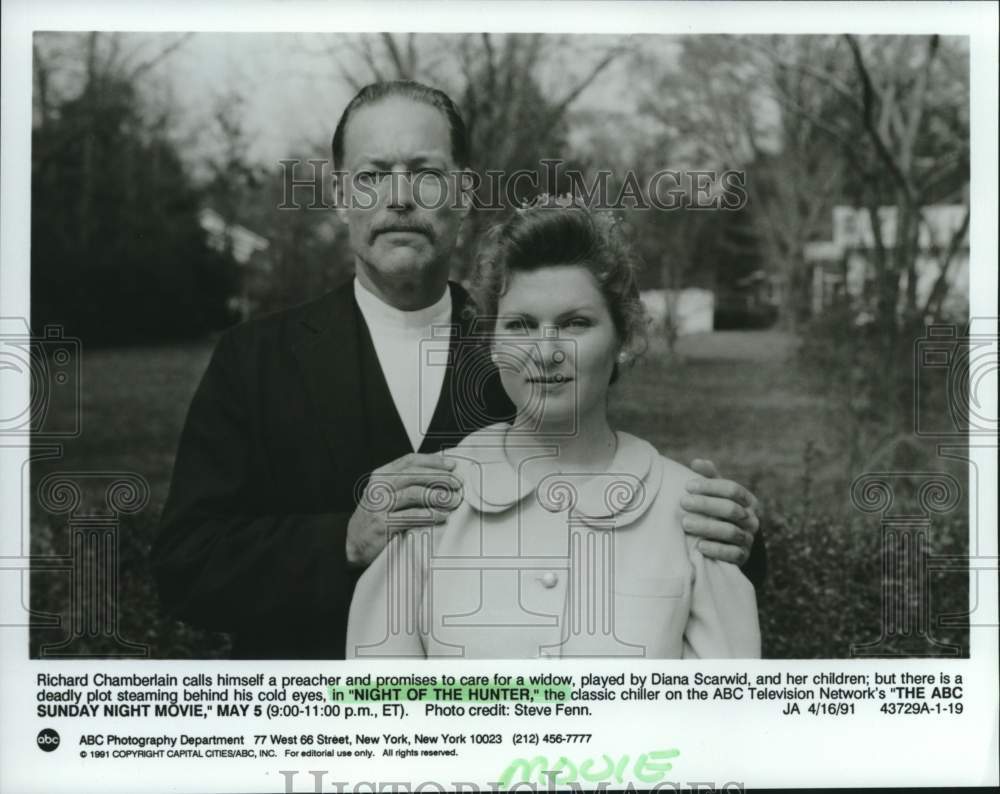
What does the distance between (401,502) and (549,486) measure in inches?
19.5

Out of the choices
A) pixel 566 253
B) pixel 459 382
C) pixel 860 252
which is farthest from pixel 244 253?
pixel 860 252

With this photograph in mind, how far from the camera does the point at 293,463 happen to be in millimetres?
4508

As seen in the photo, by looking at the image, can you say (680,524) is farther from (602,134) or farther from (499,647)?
(602,134)

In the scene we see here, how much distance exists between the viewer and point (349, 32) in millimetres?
4551

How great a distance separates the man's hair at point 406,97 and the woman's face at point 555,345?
496 millimetres

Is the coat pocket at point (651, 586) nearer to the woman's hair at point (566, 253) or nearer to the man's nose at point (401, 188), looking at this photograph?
the woman's hair at point (566, 253)

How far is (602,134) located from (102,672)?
2533 millimetres

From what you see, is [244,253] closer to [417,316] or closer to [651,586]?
[417,316]

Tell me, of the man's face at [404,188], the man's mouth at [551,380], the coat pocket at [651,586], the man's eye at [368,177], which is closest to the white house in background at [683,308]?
the man's mouth at [551,380]

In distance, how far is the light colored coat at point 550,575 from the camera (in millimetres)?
4434

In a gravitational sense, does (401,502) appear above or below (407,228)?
below

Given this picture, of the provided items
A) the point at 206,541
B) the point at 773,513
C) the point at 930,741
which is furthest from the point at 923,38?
the point at 206,541

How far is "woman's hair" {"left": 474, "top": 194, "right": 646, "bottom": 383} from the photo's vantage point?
4418 millimetres

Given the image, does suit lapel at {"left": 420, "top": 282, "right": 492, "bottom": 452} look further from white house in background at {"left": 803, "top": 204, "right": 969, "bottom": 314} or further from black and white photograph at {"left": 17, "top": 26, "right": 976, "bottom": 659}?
white house in background at {"left": 803, "top": 204, "right": 969, "bottom": 314}
